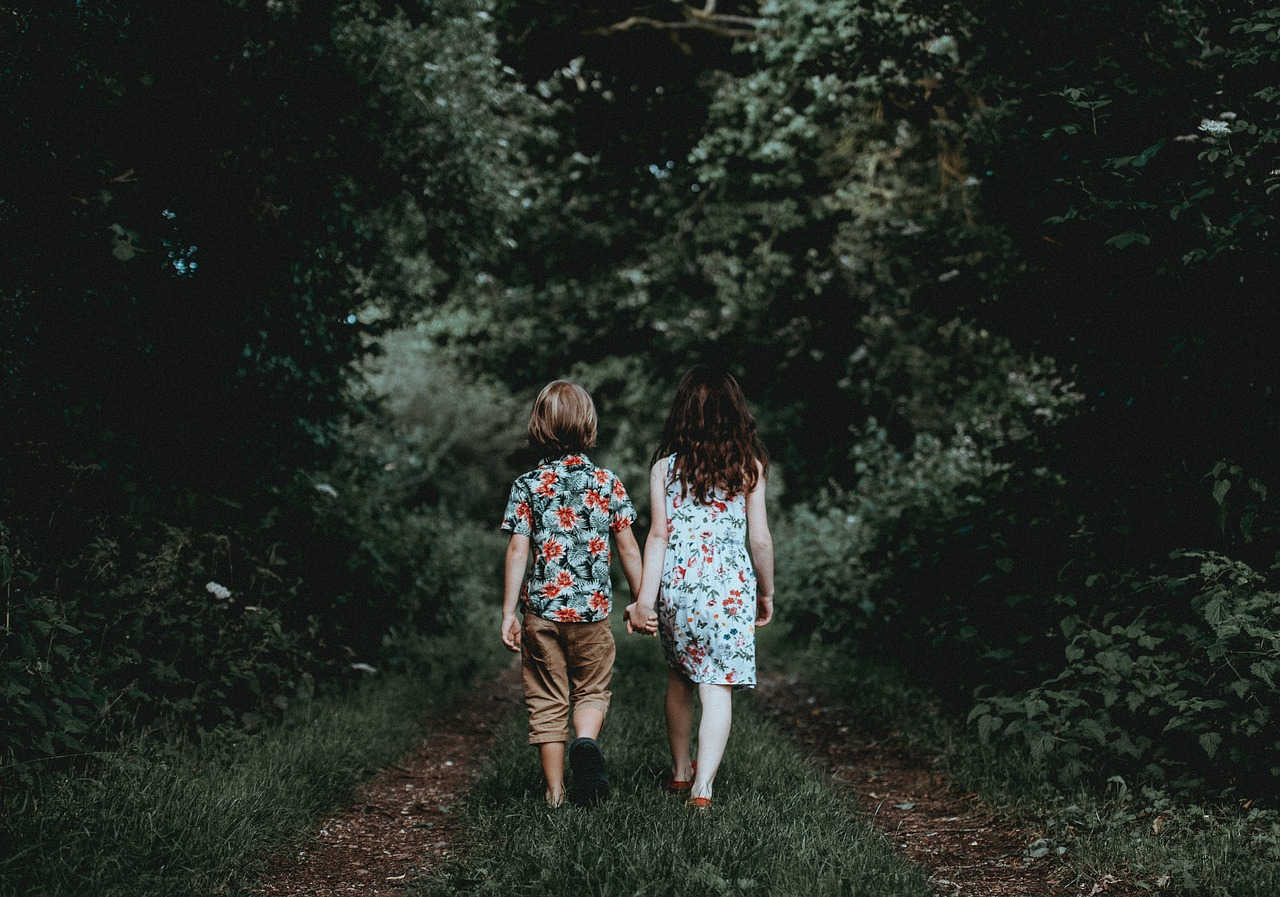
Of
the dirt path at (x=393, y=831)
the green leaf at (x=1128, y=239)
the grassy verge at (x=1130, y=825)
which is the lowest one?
the dirt path at (x=393, y=831)

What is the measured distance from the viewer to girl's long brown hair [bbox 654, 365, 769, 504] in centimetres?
415

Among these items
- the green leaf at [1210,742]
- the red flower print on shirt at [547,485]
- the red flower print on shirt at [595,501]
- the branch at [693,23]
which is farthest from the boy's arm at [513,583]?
the branch at [693,23]

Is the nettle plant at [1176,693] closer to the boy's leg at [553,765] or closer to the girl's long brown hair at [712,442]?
the girl's long brown hair at [712,442]

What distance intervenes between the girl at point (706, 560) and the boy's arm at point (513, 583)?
0.51 metres

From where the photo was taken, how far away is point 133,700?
4.59 metres

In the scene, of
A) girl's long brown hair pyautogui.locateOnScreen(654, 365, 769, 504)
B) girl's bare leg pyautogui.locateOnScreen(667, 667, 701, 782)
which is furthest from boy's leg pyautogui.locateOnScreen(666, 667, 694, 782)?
girl's long brown hair pyautogui.locateOnScreen(654, 365, 769, 504)

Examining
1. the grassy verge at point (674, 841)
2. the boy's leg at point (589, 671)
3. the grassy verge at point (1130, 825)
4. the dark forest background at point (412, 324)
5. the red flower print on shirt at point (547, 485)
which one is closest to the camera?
the grassy verge at point (674, 841)

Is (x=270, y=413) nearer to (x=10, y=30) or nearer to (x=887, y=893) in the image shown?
(x=10, y=30)

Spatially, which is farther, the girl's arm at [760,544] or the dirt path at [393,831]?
the girl's arm at [760,544]

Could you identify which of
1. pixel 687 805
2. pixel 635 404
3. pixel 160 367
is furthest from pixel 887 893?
pixel 635 404

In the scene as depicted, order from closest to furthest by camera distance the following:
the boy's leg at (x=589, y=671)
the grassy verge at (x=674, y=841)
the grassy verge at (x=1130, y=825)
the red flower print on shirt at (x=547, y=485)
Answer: the grassy verge at (x=674, y=841), the grassy verge at (x=1130, y=825), the boy's leg at (x=589, y=671), the red flower print on shirt at (x=547, y=485)

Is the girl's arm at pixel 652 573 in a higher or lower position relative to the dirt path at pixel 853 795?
higher

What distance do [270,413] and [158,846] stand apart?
3356 millimetres

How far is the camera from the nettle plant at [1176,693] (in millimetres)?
4008
